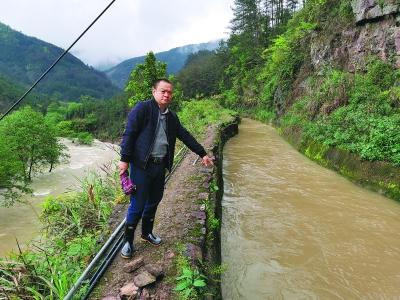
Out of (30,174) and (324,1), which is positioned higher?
(324,1)

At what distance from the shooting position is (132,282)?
334 cm

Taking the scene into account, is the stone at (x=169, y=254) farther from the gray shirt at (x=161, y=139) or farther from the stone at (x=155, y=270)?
the gray shirt at (x=161, y=139)

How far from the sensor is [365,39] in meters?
13.8

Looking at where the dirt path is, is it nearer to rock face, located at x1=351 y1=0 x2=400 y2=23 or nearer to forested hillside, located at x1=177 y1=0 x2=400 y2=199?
forested hillside, located at x1=177 y1=0 x2=400 y2=199

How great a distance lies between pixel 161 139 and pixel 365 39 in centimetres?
1359

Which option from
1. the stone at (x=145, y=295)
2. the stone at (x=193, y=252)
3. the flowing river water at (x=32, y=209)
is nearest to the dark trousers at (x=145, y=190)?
the stone at (x=193, y=252)

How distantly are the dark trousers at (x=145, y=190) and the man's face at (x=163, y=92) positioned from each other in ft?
2.39

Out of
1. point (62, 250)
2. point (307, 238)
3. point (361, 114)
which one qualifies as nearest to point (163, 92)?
point (62, 250)

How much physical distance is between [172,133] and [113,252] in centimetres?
167

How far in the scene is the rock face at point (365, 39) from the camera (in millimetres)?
11953

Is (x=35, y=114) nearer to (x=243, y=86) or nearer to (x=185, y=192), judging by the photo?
(x=243, y=86)

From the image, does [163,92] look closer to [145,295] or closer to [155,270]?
[155,270]

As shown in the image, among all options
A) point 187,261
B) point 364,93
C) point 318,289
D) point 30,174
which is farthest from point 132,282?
point 30,174

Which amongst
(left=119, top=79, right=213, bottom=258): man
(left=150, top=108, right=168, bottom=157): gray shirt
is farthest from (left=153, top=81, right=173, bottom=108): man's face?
(left=150, top=108, right=168, bottom=157): gray shirt
